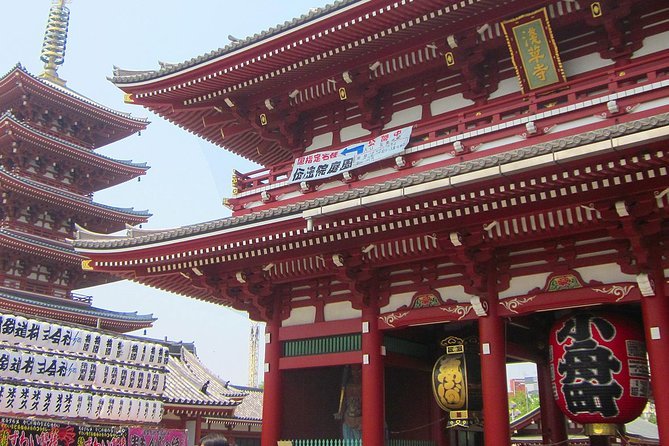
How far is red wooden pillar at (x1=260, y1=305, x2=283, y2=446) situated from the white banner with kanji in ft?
10.1

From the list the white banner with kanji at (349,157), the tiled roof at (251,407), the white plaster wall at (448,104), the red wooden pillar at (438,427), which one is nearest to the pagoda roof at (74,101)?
the tiled roof at (251,407)

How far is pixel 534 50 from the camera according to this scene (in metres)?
11.0

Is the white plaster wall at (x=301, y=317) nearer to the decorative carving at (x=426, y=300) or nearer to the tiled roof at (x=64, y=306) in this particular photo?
the decorative carving at (x=426, y=300)

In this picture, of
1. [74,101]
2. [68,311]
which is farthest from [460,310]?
[74,101]

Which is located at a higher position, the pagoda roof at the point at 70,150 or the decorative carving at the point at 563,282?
the pagoda roof at the point at 70,150

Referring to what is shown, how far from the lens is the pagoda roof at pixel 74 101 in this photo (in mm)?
28780

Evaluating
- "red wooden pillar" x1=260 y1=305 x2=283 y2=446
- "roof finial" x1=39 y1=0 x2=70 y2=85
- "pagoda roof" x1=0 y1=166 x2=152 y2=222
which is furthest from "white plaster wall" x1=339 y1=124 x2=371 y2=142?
"roof finial" x1=39 y1=0 x2=70 y2=85

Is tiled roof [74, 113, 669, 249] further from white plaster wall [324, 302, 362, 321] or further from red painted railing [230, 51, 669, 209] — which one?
white plaster wall [324, 302, 362, 321]

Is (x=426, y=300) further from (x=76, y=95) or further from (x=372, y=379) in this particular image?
(x=76, y=95)

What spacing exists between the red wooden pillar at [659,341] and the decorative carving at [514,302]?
1.79 meters

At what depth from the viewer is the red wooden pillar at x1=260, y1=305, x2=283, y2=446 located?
12.6 metres

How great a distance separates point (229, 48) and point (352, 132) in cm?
318

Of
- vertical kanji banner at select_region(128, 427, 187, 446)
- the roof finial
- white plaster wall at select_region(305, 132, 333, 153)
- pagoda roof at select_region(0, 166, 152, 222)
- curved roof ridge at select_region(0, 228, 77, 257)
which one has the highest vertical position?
the roof finial

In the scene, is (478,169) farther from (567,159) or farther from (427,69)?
(427,69)
